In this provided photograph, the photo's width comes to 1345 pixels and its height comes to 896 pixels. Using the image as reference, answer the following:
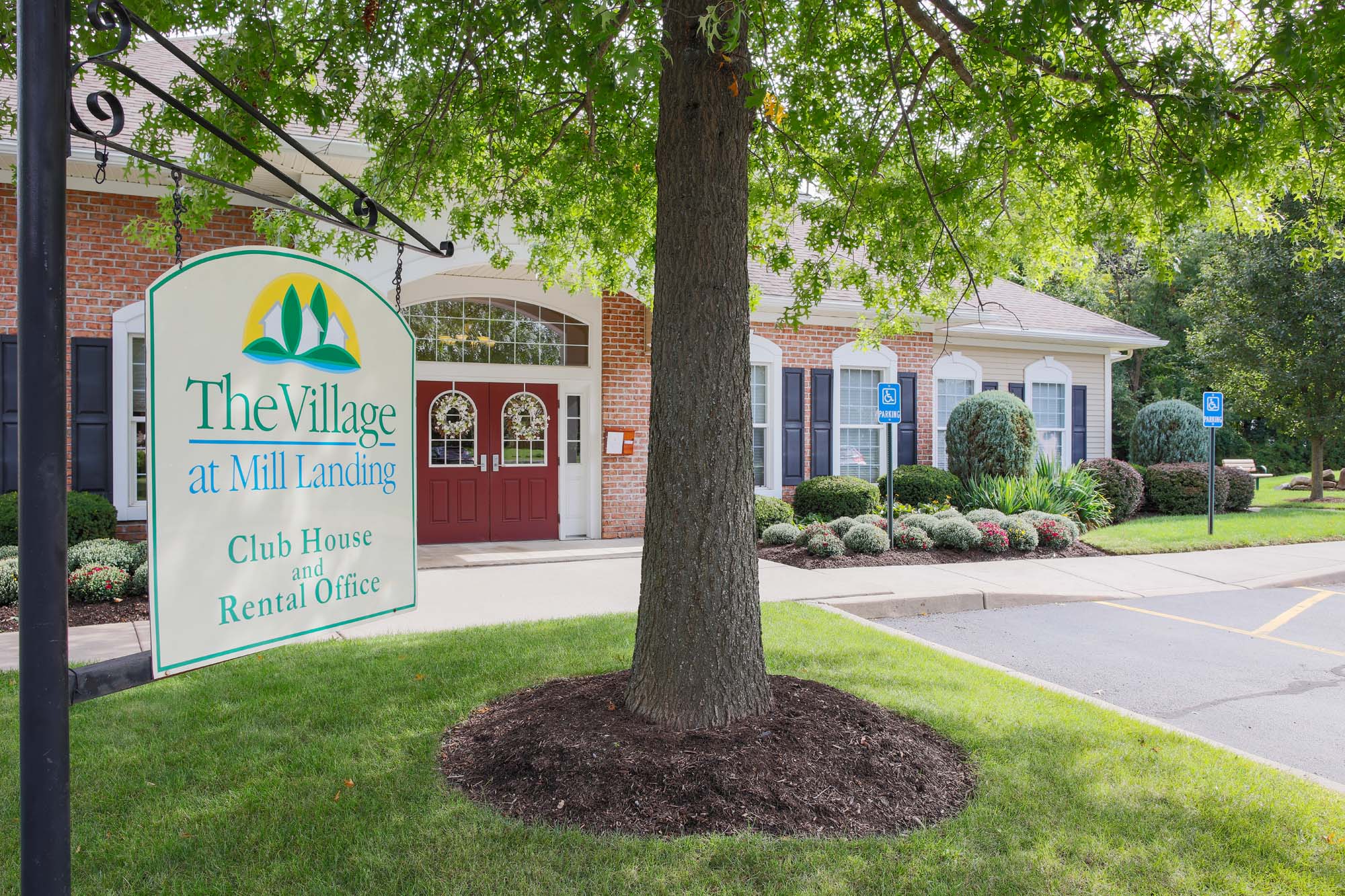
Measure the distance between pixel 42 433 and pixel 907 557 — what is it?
412 inches

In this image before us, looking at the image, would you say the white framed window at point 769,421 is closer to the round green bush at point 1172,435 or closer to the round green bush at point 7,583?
the round green bush at point 7,583

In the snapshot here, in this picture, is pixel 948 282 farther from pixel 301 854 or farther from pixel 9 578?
pixel 9 578

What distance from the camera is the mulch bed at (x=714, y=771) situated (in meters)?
3.50

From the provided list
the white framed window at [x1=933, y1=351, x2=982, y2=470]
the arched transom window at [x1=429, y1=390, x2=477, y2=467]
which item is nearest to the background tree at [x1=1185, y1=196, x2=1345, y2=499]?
the white framed window at [x1=933, y1=351, x2=982, y2=470]

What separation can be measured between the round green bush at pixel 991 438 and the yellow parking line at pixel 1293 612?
5.24 metres

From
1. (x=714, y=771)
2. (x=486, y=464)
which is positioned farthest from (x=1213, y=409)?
(x=714, y=771)

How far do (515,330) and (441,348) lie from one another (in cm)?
104

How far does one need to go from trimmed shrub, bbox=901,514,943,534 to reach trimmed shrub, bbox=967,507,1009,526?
0.56 metres

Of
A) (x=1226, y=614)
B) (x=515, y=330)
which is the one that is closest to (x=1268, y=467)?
(x=1226, y=614)

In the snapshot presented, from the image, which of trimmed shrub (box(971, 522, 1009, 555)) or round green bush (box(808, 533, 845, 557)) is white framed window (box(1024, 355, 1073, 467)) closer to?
trimmed shrub (box(971, 522, 1009, 555))

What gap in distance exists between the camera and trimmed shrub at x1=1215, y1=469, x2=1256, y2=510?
17.8 m

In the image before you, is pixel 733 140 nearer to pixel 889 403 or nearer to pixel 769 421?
pixel 889 403

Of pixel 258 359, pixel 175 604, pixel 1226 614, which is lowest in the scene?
pixel 1226 614

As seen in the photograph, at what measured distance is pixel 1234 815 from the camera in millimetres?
3646
